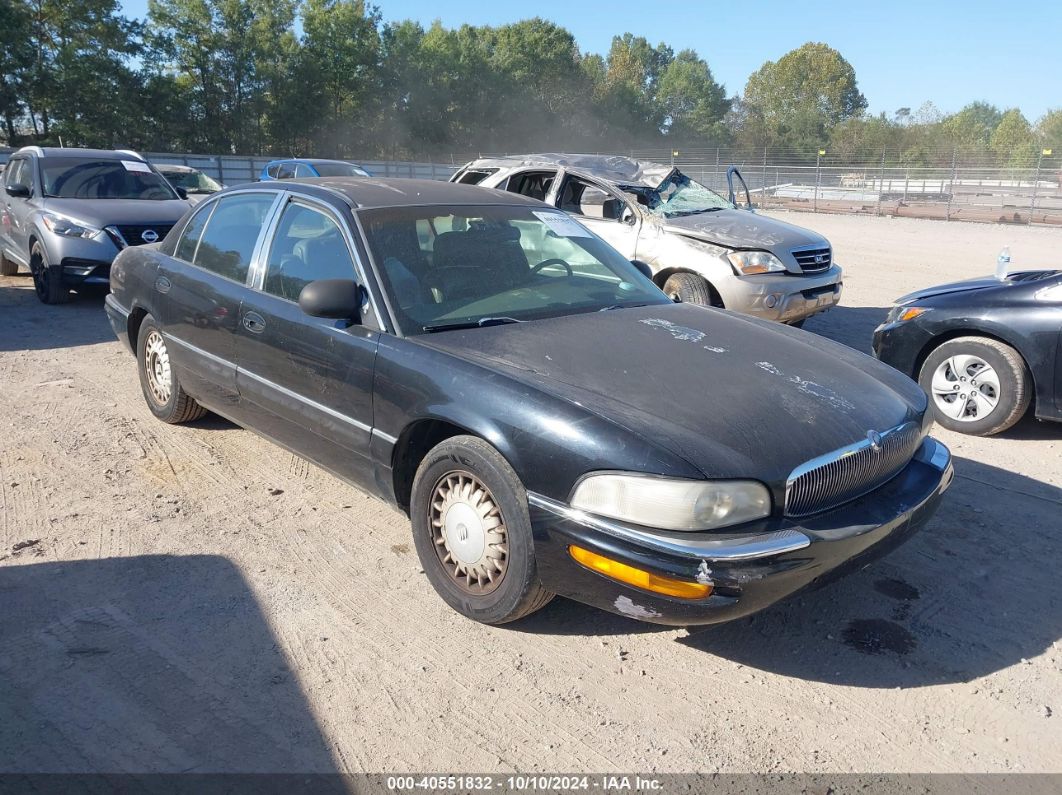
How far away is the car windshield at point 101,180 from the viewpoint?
10.1m

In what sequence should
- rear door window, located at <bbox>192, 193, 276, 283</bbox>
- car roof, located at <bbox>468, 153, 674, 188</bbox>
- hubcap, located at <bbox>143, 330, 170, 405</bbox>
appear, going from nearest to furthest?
rear door window, located at <bbox>192, 193, 276, 283</bbox>, hubcap, located at <bbox>143, 330, 170, 405</bbox>, car roof, located at <bbox>468, 153, 674, 188</bbox>

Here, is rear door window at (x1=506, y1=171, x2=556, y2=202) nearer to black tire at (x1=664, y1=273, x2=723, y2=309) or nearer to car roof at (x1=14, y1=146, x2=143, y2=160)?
black tire at (x1=664, y1=273, x2=723, y2=309)

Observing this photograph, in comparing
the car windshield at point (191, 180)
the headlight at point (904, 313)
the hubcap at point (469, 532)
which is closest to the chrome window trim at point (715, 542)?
the hubcap at point (469, 532)

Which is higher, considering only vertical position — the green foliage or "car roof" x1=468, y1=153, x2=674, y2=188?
the green foliage

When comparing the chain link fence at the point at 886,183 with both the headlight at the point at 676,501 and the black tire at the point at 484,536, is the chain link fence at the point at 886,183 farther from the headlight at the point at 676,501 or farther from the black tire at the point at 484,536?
the headlight at the point at 676,501

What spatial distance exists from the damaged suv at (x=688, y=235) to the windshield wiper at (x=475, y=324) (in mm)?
3691

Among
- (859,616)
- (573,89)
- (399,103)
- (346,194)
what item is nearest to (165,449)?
(346,194)

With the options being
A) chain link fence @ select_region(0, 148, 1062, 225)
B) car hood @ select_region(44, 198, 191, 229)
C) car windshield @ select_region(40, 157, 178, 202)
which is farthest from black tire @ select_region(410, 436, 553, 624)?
chain link fence @ select_region(0, 148, 1062, 225)

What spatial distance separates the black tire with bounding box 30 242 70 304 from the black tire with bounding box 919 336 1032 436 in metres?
8.86

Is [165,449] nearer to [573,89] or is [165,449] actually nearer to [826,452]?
[826,452]

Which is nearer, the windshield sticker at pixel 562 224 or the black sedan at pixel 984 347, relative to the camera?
the windshield sticker at pixel 562 224

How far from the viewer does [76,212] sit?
31.2ft

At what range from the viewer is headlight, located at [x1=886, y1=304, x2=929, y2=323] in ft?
19.3

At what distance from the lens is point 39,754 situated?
2.60 m
